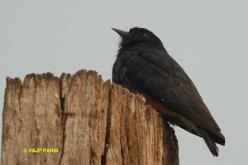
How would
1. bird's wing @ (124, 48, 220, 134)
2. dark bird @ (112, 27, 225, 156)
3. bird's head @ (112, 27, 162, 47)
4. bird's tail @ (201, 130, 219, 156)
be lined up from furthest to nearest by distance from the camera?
bird's head @ (112, 27, 162, 47) → bird's wing @ (124, 48, 220, 134) → dark bird @ (112, 27, 225, 156) → bird's tail @ (201, 130, 219, 156)

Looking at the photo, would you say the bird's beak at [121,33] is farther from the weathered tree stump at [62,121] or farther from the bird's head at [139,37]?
the weathered tree stump at [62,121]

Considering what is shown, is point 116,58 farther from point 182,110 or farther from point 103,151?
point 103,151

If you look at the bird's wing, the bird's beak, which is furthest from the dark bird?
the bird's beak

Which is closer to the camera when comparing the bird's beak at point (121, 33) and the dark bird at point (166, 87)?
the dark bird at point (166, 87)

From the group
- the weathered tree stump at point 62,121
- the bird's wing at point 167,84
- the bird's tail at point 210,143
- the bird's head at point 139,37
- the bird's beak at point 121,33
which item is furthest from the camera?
the bird's beak at point 121,33

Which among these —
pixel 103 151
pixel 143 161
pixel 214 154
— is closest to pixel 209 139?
pixel 214 154

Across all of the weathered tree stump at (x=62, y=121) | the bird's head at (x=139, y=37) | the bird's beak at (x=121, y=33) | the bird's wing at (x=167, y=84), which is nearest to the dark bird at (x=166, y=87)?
the bird's wing at (x=167, y=84)

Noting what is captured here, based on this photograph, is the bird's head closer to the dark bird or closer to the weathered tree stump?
the dark bird
